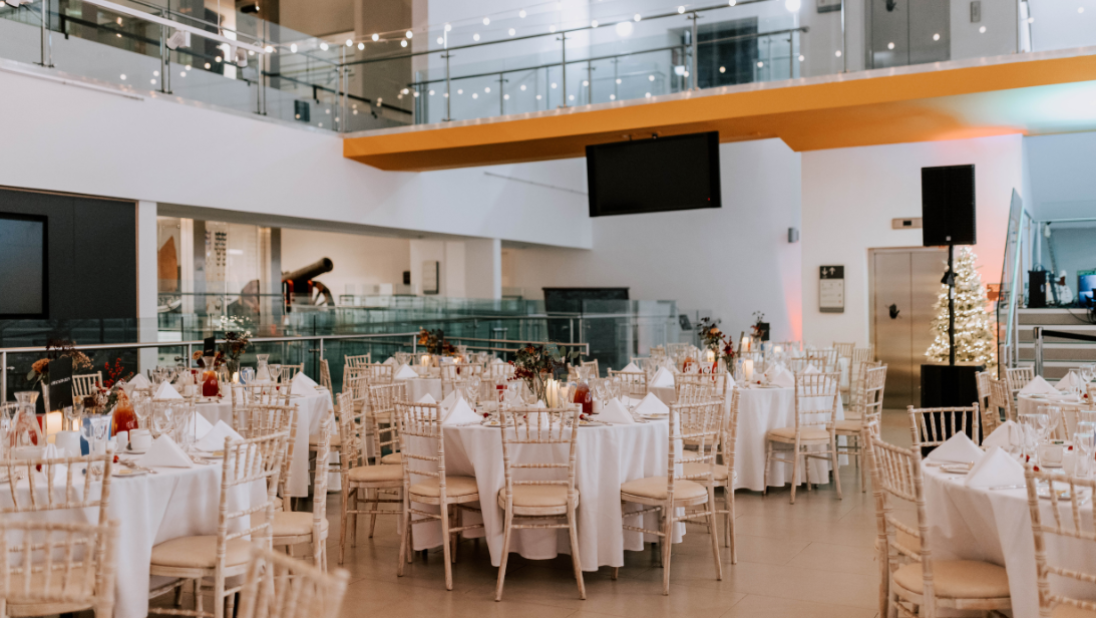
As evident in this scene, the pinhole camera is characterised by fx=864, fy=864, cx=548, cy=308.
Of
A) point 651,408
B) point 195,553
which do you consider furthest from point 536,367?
point 195,553

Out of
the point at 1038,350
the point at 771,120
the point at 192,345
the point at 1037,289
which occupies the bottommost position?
the point at 1038,350

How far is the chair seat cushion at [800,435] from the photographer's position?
7.03 metres

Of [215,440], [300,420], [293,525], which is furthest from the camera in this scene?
[300,420]

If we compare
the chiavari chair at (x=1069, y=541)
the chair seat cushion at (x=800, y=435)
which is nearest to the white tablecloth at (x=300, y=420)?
the chair seat cushion at (x=800, y=435)

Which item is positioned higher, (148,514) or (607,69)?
(607,69)

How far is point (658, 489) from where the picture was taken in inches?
189

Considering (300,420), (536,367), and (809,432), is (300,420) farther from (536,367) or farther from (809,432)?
(809,432)

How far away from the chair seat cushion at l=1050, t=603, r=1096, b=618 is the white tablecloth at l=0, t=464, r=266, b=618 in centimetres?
324

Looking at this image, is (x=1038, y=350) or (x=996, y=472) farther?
(x=1038, y=350)

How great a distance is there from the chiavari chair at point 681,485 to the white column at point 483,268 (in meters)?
10.9

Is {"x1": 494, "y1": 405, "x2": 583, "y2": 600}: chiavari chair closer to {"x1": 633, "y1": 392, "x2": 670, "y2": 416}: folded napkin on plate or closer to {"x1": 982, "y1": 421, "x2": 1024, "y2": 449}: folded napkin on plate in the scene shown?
{"x1": 633, "y1": 392, "x2": 670, "y2": 416}: folded napkin on plate

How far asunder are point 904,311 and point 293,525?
11.4m

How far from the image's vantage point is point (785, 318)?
17375 mm

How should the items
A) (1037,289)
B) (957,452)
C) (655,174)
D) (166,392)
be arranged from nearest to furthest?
(957,452) → (166,392) → (655,174) → (1037,289)
